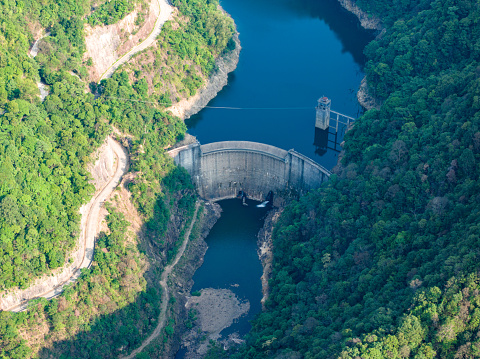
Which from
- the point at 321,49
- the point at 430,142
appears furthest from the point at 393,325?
the point at 321,49

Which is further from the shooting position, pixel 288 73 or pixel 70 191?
pixel 288 73

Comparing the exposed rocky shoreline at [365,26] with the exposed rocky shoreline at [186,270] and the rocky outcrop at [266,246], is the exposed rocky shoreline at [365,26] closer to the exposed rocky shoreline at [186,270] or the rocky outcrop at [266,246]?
the rocky outcrop at [266,246]

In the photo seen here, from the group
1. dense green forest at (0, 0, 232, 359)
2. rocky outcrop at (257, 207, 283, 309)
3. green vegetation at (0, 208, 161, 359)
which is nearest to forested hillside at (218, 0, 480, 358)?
rocky outcrop at (257, 207, 283, 309)

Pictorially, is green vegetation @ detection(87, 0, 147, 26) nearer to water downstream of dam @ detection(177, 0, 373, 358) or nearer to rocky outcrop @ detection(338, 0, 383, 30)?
water downstream of dam @ detection(177, 0, 373, 358)

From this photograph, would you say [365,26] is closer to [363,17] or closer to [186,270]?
[363,17]

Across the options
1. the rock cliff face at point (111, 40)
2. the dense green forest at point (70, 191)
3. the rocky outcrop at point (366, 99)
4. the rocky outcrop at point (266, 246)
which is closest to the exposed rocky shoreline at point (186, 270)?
the dense green forest at point (70, 191)

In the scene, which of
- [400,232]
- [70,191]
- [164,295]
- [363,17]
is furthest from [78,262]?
[363,17]
